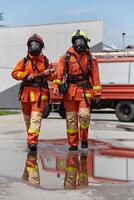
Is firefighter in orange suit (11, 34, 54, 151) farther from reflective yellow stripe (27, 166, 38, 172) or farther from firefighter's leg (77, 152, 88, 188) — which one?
reflective yellow stripe (27, 166, 38, 172)

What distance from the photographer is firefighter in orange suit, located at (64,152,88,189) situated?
6.82 metres

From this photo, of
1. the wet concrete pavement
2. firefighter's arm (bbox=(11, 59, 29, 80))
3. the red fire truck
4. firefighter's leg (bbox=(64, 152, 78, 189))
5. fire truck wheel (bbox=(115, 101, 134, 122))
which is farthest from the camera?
the red fire truck

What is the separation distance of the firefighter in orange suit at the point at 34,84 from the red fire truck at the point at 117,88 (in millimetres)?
9421

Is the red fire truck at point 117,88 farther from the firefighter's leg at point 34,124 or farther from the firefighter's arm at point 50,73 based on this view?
the firefighter's leg at point 34,124

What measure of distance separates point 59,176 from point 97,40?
27219 millimetres

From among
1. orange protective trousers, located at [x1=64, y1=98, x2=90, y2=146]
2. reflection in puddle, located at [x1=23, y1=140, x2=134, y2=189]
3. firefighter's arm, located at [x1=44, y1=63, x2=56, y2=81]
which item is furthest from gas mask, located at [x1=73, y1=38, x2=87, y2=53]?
reflection in puddle, located at [x1=23, y1=140, x2=134, y2=189]

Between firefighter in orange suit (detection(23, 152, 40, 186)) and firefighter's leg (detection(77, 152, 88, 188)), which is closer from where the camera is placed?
firefighter's leg (detection(77, 152, 88, 188))

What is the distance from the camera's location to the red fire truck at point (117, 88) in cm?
1958

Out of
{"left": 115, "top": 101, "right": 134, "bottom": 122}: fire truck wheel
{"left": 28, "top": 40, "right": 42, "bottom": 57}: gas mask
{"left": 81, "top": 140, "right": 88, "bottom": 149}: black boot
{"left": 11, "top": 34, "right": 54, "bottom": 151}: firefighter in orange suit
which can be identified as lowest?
{"left": 115, "top": 101, "right": 134, "bottom": 122}: fire truck wheel

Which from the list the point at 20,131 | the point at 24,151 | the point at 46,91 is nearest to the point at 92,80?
the point at 46,91

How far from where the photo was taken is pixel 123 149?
10227 millimetres

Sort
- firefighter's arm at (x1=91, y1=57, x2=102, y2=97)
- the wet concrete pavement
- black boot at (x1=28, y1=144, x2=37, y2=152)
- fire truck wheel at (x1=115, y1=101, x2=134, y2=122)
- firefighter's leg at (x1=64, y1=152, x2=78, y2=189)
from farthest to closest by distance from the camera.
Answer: fire truck wheel at (x1=115, y1=101, x2=134, y2=122), firefighter's arm at (x1=91, y1=57, x2=102, y2=97), black boot at (x1=28, y1=144, x2=37, y2=152), firefighter's leg at (x1=64, y1=152, x2=78, y2=189), the wet concrete pavement

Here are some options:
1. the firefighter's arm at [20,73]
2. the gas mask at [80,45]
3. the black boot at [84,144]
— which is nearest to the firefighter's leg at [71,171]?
the black boot at [84,144]

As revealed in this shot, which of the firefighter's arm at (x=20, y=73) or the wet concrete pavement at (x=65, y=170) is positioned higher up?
the firefighter's arm at (x=20, y=73)
